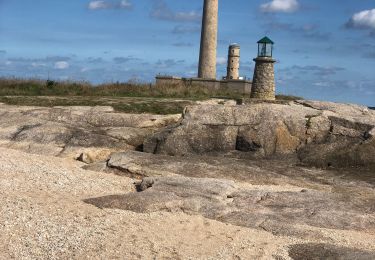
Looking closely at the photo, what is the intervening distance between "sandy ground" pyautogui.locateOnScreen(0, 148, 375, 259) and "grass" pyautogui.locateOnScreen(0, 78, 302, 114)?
1350 cm

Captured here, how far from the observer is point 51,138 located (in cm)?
2102

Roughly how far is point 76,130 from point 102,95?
14228mm

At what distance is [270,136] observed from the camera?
66.7 feet

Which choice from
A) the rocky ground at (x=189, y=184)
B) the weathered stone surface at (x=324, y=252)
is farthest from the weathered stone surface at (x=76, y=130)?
the weathered stone surface at (x=324, y=252)

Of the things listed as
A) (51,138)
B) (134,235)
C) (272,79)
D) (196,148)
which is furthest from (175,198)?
(272,79)

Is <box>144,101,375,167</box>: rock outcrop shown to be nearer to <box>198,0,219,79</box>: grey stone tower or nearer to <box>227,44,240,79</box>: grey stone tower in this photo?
<box>198,0,219,79</box>: grey stone tower

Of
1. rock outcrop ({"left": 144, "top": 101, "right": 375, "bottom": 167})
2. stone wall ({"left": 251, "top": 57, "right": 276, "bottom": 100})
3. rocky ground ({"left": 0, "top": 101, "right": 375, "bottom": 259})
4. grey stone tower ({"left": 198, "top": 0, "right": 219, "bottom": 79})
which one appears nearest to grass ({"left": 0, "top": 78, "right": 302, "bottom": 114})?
rocky ground ({"left": 0, "top": 101, "right": 375, "bottom": 259})

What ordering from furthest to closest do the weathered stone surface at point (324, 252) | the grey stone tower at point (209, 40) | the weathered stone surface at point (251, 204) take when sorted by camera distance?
the grey stone tower at point (209, 40), the weathered stone surface at point (251, 204), the weathered stone surface at point (324, 252)

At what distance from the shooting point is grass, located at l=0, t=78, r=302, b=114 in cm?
2827

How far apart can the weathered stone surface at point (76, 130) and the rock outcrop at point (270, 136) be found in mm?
1548

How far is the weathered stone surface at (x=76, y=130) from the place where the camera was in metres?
20.4

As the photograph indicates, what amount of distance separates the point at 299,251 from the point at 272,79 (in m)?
25.2

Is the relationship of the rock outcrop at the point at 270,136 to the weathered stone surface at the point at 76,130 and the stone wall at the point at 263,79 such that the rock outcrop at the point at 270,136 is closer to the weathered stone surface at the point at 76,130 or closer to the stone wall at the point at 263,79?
the weathered stone surface at the point at 76,130

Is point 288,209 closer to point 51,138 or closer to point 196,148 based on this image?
point 196,148
